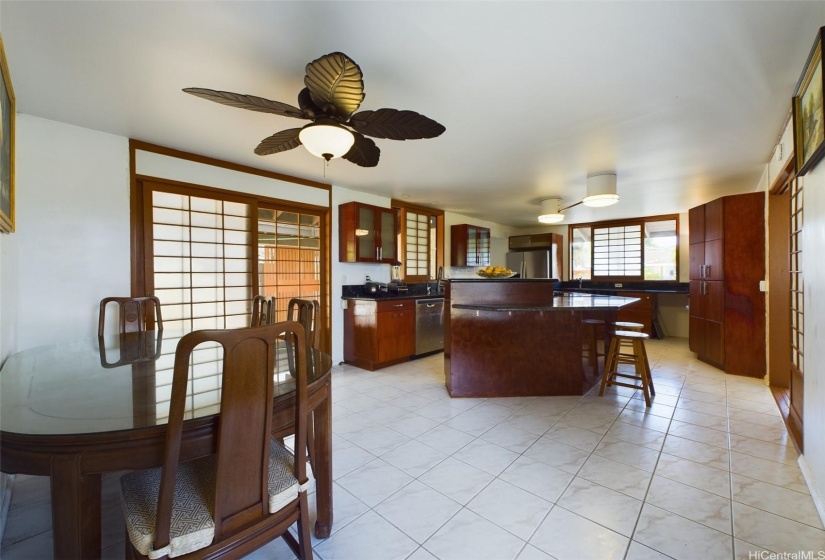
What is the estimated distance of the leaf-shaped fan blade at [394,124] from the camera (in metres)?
1.74

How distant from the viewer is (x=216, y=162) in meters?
3.39

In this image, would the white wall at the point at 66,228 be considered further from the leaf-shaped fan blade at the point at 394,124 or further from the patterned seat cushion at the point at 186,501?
the leaf-shaped fan blade at the point at 394,124

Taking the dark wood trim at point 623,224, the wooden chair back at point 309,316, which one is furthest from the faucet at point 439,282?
the wooden chair back at point 309,316

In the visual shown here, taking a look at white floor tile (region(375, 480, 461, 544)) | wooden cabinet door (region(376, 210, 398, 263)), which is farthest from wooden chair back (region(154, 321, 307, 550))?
wooden cabinet door (region(376, 210, 398, 263))

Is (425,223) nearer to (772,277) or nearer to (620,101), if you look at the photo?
(620,101)

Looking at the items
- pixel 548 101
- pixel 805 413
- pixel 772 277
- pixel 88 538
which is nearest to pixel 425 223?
pixel 548 101

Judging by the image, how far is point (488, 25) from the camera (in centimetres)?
157

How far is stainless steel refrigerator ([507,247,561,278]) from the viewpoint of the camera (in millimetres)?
7395

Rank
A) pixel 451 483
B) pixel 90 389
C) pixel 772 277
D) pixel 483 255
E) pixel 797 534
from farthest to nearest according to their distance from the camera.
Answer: pixel 483 255 → pixel 772 277 → pixel 451 483 → pixel 797 534 → pixel 90 389

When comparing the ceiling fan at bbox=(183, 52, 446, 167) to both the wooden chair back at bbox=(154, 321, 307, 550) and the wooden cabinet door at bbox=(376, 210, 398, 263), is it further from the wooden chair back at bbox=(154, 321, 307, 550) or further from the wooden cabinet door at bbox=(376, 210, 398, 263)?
the wooden cabinet door at bbox=(376, 210, 398, 263)

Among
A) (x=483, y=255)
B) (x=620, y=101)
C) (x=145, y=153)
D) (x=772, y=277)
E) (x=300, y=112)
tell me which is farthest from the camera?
(x=483, y=255)

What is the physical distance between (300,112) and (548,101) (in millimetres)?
1561

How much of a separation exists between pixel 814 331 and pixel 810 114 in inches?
42.6

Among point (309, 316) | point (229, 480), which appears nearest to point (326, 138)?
point (309, 316)
